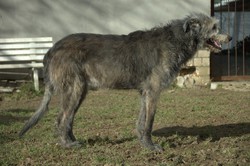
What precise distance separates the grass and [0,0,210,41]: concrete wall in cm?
194

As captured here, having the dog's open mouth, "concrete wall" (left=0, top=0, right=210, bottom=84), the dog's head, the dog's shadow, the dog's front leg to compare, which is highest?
"concrete wall" (left=0, top=0, right=210, bottom=84)

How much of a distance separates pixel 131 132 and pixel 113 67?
1422mm

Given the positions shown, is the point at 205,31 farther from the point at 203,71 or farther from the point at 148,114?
the point at 203,71

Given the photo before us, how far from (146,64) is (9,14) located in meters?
6.87

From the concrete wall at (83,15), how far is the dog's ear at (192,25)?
5.91 m

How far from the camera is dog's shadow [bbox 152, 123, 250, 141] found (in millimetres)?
7375

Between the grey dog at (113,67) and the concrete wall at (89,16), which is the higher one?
the concrete wall at (89,16)

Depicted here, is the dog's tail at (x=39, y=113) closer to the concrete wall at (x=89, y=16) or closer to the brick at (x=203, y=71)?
the concrete wall at (x=89, y=16)

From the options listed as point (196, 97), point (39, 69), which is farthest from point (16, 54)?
point (196, 97)

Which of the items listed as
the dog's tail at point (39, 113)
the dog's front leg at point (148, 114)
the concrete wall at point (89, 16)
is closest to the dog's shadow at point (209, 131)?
the dog's front leg at point (148, 114)

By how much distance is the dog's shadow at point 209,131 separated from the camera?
7375 millimetres

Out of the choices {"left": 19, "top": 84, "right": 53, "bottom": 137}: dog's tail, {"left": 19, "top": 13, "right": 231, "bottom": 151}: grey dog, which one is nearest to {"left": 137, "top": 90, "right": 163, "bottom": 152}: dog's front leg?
{"left": 19, "top": 13, "right": 231, "bottom": 151}: grey dog

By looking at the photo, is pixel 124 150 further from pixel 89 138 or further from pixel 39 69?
pixel 39 69

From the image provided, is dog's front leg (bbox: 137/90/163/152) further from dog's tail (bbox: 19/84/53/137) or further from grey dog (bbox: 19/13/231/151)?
dog's tail (bbox: 19/84/53/137)
